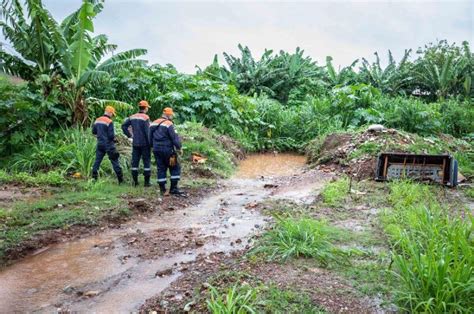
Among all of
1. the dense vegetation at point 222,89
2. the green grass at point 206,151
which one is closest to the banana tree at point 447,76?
the dense vegetation at point 222,89

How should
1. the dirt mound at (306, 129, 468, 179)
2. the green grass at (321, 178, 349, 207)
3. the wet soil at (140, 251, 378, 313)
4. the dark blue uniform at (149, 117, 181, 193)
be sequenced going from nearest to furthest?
the wet soil at (140, 251, 378, 313) < the green grass at (321, 178, 349, 207) < the dark blue uniform at (149, 117, 181, 193) < the dirt mound at (306, 129, 468, 179)

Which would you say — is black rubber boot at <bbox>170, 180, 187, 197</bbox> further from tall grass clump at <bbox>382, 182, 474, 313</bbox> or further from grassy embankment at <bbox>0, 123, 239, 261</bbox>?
tall grass clump at <bbox>382, 182, 474, 313</bbox>

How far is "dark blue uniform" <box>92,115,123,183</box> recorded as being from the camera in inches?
366

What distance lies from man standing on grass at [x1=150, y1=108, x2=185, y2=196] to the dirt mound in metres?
4.52

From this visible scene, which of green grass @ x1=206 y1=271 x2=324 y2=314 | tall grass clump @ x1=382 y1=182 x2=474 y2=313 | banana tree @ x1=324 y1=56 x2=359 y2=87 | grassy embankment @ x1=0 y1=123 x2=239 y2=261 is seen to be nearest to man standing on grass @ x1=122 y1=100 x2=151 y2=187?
grassy embankment @ x1=0 y1=123 x2=239 y2=261

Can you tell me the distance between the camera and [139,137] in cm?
951

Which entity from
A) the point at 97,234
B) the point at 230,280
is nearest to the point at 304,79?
the point at 97,234

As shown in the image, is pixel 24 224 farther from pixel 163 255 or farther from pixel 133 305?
pixel 133 305

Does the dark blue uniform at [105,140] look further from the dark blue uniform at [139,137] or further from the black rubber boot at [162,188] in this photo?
the black rubber boot at [162,188]

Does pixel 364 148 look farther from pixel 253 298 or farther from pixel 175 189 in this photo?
pixel 253 298

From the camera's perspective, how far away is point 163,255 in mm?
5871

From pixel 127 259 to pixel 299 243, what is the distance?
2.32 metres

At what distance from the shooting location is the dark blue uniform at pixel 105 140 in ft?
30.5

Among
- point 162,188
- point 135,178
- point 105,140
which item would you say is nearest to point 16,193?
point 105,140
